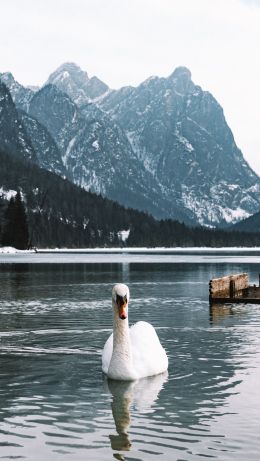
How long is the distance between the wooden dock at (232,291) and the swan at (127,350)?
34166mm

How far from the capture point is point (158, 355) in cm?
2417

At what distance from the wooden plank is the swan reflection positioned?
34.4 meters

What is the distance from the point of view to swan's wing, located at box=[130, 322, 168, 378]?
23050 millimetres

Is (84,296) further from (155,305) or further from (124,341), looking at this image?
(124,341)

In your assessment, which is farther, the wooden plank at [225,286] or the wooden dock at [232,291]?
the wooden plank at [225,286]

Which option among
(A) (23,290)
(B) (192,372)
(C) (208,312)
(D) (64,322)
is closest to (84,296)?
(A) (23,290)

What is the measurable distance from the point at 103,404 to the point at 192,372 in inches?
233

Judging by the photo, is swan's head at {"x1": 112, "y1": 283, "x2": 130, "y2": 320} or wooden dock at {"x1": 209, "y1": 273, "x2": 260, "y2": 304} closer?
swan's head at {"x1": 112, "y1": 283, "x2": 130, "y2": 320}

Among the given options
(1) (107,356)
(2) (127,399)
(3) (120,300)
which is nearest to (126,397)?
(2) (127,399)

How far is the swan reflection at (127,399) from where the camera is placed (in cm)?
1719

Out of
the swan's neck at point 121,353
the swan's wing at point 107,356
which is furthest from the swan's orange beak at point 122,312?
the swan's wing at point 107,356

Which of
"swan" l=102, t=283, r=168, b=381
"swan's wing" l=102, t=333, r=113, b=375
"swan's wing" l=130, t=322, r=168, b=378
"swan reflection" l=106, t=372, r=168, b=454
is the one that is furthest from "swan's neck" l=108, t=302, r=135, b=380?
"swan's wing" l=102, t=333, r=113, b=375

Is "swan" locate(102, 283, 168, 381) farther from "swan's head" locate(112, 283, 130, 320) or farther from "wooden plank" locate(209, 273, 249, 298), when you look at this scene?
"wooden plank" locate(209, 273, 249, 298)

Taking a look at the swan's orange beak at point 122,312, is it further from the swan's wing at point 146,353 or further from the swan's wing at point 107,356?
the swan's wing at point 107,356
